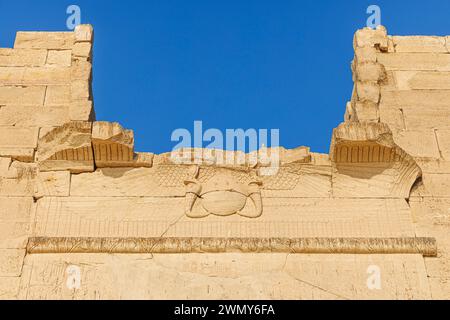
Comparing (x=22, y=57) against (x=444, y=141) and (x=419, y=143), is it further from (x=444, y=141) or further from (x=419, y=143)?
(x=444, y=141)

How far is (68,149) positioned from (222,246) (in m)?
2.27

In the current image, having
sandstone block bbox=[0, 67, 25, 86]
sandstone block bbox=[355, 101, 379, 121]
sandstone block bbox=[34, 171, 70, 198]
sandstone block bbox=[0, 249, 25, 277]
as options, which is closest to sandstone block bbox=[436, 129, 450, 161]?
sandstone block bbox=[355, 101, 379, 121]

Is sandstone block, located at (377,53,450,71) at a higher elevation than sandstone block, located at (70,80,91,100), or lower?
higher

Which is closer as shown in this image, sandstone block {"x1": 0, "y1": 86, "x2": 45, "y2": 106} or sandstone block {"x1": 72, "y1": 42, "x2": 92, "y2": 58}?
sandstone block {"x1": 0, "y1": 86, "x2": 45, "y2": 106}

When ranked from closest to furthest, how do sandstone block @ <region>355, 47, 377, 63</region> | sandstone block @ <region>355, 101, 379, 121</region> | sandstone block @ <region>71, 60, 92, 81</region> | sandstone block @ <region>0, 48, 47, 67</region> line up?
sandstone block @ <region>355, 101, 379, 121</region> < sandstone block @ <region>71, 60, 92, 81</region> < sandstone block @ <region>355, 47, 377, 63</region> < sandstone block @ <region>0, 48, 47, 67</region>

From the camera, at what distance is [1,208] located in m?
10.8

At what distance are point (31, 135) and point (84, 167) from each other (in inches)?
39.8

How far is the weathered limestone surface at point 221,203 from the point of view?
1003cm

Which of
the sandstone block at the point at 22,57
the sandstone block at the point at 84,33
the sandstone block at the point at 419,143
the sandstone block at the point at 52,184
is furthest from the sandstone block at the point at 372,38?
the sandstone block at the point at 52,184

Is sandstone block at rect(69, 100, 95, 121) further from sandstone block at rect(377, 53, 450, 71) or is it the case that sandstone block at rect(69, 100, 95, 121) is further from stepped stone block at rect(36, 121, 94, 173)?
sandstone block at rect(377, 53, 450, 71)

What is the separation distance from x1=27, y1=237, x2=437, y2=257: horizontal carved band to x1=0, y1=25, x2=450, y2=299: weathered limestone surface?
1 centimetres

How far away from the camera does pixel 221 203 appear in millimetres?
10758

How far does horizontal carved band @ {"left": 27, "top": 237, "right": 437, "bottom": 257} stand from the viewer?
1025 centimetres
